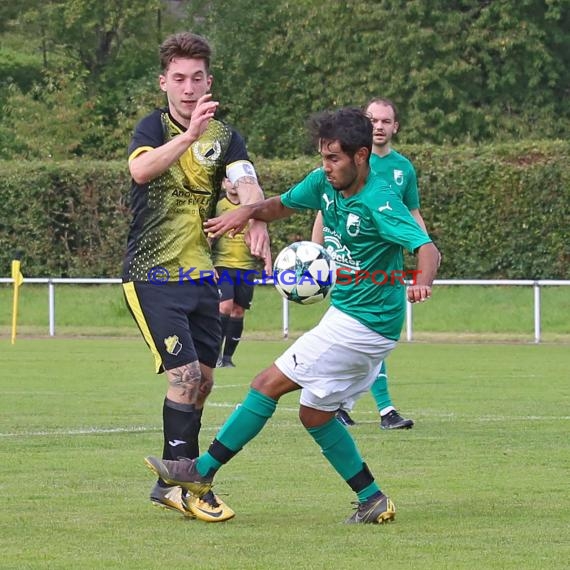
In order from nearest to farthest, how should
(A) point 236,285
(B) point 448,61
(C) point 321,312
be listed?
(A) point 236,285, (C) point 321,312, (B) point 448,61

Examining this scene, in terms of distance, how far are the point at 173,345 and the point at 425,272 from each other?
1.32m

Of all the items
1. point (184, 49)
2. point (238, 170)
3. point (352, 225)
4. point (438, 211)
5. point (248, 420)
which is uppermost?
point (184, 49)

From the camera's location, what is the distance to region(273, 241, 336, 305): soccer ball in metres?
7.12

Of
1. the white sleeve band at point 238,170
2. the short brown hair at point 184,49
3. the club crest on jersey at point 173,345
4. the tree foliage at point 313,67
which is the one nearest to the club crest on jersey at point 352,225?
the white sleeve band at point 238,170

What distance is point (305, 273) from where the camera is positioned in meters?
7.14

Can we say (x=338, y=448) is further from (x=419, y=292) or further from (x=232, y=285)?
(x=232, y=285)

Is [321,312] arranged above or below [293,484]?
below

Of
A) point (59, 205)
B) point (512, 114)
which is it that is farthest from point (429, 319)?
point (512, 114)

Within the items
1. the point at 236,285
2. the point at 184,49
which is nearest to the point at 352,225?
the point at 184,49

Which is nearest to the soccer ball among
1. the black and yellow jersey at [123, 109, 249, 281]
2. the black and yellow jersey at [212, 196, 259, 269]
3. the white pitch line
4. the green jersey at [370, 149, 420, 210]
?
the black and yellow jersey at [123, 109, 249, 281]

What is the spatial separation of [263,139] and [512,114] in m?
6.63

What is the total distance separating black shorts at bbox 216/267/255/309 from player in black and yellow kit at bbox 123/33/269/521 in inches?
381

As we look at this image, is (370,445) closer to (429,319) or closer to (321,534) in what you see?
(321,534)

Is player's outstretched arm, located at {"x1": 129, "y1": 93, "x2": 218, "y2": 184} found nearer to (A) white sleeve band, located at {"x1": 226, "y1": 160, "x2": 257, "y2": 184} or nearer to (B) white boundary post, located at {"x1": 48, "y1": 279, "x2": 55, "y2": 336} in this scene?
(A) white sleeve band, located at {"x1": 226, "y1": 160, "x2": 257, "y2": 184}
